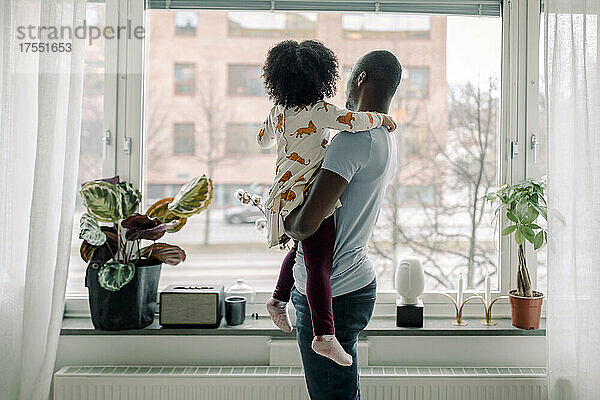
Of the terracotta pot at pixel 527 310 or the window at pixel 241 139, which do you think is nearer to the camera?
the terracotta pot at pixel 527 310

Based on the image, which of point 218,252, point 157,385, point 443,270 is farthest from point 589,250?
point 157,385

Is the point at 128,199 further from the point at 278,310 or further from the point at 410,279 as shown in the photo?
the point at 410,279


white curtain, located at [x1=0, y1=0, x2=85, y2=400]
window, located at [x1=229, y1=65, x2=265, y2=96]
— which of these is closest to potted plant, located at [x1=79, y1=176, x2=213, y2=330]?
white curtain, located at [x1=0, y1=0, x2=85, y2=400]

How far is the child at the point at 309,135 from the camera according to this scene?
1.43 m

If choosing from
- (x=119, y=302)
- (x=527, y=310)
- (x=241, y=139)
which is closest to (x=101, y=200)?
(x=119, y=302)

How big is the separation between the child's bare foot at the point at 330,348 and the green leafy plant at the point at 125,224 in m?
0.80

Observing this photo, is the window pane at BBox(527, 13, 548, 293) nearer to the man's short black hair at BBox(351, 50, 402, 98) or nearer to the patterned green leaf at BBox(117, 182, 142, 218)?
the man's short black hair at BBox(351, 50, 402, 98)

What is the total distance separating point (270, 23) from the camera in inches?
94.2

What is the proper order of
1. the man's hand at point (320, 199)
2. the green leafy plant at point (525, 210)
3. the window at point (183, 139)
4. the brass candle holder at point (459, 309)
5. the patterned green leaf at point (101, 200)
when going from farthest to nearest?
the window at point (183, 139), the brass candle holder at point (459, 309), the green leafy plant at point (525, 210), the patterned green leaf at point (101, 200), the man's hand at point (320, 199)

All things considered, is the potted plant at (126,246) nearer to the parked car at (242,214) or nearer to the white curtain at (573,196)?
the parked car at (242,214)

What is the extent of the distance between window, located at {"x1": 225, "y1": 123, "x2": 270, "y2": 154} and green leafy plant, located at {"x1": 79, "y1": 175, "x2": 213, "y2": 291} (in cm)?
34

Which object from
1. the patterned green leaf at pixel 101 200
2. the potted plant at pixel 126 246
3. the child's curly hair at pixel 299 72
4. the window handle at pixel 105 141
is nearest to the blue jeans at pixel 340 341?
the child's curly hair at pixel 299 72

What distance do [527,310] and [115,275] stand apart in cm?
147

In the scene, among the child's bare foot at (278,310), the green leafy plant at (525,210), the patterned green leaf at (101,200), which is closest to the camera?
the child's bare foot at (278,310)
